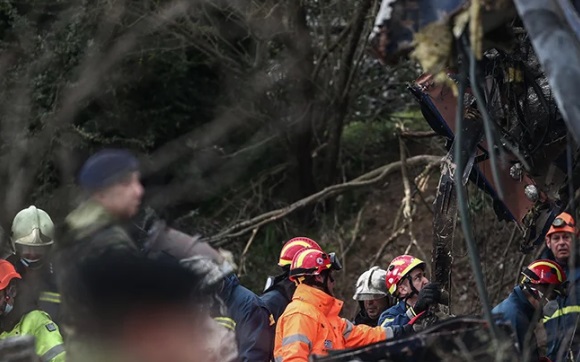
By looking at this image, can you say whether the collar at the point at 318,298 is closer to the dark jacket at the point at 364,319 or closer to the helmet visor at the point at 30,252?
the dark jacket at the point at 364,319

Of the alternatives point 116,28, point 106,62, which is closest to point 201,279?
point 106,62

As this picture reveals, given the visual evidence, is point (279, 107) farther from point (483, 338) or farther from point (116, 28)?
point (483, 338)

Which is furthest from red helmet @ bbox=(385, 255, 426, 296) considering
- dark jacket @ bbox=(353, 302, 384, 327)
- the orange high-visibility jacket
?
the orange high-visibility jacket

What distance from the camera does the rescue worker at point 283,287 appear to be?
769 cm

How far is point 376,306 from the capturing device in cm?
850

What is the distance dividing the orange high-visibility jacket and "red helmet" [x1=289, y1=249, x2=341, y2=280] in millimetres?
102

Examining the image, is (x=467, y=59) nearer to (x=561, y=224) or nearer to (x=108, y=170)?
(x=108, y=170)

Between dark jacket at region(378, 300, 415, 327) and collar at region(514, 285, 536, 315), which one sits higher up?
dark jacket at region(378, 300, 415, 327)

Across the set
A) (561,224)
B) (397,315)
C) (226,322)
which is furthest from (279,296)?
(561,224)

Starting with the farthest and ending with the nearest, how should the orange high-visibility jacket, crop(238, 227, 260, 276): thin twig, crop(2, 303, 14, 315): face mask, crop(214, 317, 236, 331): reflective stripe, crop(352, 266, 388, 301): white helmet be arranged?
crop(238, 227, 260, 276): thin twig
crop(352, 266, 388, 301): white helmet
crop(2, 303, 14, 315): face mask
crop(214, 317, 236, 331): reflective stripe
the orange high-visibility jacket

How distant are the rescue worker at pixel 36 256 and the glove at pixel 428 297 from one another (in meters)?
2.59

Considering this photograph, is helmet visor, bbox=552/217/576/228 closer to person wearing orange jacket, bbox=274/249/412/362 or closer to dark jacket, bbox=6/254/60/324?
person wearing orange jacket, bbox=274/249/412/362

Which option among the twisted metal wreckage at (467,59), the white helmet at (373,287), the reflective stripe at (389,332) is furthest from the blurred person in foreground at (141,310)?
the white helmet at (373,287)

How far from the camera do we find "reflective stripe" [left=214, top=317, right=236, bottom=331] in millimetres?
6980
